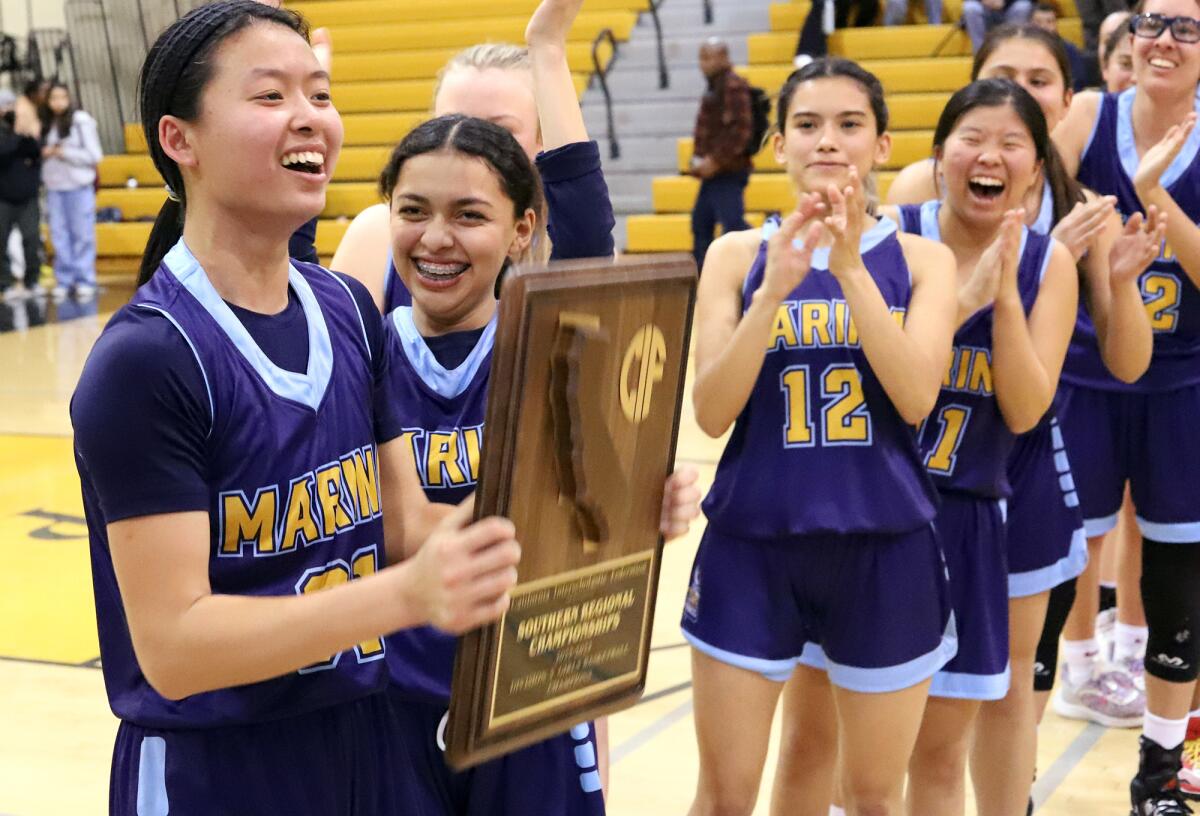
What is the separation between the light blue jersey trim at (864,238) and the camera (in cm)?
271

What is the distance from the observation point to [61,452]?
7301 mm

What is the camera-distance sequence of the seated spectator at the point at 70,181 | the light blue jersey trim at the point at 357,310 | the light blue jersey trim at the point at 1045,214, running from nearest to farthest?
the light blue jersey trim at the point at 357,310, the light blue jersey trim at the point at 1045,214, the seated spectator at the point at 70,181

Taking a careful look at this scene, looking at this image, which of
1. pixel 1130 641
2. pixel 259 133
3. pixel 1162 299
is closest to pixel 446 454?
pixel 259 133

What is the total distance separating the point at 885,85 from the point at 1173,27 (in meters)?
9.40

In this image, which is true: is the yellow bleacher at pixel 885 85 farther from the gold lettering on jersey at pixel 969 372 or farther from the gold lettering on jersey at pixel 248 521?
the gold lettering on jersey at pixel 248 521

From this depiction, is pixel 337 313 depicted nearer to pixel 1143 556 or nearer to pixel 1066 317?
pixel 1066 317

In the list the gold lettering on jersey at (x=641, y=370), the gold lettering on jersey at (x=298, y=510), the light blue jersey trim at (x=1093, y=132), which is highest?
the light blue jersey trim at (x=1093, y=132)

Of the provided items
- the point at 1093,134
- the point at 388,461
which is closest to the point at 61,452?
the point at 1093,134

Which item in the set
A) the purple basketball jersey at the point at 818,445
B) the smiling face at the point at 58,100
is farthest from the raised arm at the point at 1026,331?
the smiling face at the point at 58,100

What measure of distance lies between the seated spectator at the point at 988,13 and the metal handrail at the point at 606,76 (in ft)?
10.1

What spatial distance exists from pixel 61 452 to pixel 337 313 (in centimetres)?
598

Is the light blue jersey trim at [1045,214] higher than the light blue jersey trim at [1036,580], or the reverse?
the light blue jersey trim at [1045,214]

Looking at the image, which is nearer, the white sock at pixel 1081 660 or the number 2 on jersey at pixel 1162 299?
the number 2 on jersey at pixel 1162 299

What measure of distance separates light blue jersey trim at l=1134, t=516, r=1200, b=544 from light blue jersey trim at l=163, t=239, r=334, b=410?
2.54 m
